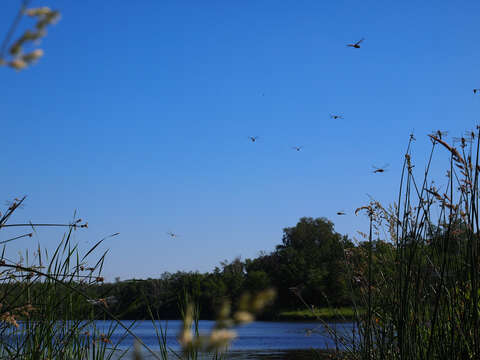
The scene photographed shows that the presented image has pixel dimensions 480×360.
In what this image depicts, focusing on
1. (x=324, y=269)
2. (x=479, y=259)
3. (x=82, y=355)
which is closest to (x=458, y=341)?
(x=479, y=259)

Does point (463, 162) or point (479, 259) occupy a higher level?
point (463, 162)

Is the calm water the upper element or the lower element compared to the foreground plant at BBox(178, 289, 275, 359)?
lower

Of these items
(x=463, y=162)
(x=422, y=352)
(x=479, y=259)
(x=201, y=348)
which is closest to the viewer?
(x=201, y=348)

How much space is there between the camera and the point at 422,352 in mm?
3062

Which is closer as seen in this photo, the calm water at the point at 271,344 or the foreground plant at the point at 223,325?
the foreground plant at the point at 223,325

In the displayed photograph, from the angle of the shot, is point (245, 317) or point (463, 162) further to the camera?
point (463, 162)

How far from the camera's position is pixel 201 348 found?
49 centimetres

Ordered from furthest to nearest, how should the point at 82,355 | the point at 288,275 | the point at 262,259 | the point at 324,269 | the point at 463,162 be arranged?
the point at 262,259 → the point at 288,275 → the point at 324,269 → the point at 82,355 → the point at 463,162

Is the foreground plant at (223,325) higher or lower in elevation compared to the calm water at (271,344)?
higher

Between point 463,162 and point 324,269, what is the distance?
56.9m

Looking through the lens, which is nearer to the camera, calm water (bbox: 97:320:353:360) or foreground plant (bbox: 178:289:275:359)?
foreground plant (bbox: 178:289:275:359)

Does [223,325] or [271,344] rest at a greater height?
[223,325]

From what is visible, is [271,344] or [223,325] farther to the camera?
[271,344]

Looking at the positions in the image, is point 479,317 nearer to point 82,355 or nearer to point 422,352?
point 422,352
